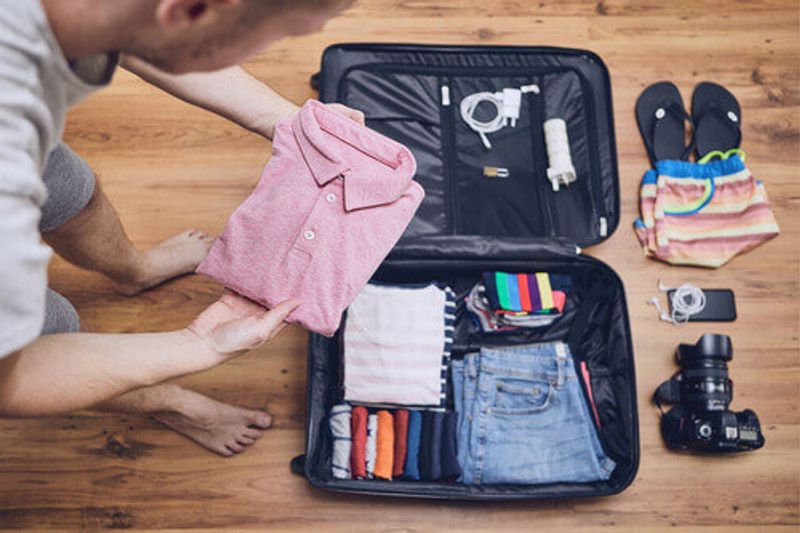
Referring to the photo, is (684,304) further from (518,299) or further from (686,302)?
(518,299)

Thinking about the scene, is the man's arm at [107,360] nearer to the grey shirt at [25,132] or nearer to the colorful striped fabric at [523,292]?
the grey shirt at [25,132]

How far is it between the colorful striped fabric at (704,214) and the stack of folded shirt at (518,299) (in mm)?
290

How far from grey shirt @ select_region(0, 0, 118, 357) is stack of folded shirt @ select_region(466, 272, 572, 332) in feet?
2.93

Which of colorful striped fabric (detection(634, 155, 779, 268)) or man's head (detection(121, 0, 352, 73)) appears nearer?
man's head (detection(121, 0, 352, 73))

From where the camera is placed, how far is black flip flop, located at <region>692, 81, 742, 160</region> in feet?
4.96

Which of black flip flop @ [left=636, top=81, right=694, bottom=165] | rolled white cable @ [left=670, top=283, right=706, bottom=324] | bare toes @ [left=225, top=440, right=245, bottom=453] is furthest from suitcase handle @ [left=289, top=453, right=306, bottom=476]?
black flip flop @ [left=636, top=81, right=694, bottom=165]

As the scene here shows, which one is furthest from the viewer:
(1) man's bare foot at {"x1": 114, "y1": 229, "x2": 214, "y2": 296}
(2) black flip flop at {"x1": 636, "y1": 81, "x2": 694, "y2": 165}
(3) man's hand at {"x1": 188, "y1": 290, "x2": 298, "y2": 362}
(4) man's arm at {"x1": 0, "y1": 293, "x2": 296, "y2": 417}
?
(2) black flip flop at {"x1": 636, "y1": 81, "x2": 694, "y2": 165}

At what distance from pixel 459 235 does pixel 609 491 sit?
584 mm

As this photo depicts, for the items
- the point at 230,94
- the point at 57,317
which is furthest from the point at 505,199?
the point at 57,317

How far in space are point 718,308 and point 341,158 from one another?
0.94 meters

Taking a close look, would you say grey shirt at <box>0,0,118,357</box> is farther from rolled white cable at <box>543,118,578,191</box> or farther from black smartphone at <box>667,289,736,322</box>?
black smartphone at <box>667,289,736,322</box>

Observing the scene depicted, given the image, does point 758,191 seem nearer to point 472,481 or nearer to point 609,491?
point 609,491

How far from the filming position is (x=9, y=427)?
1.32m

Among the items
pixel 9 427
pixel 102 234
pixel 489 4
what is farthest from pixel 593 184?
pixel 9 427
